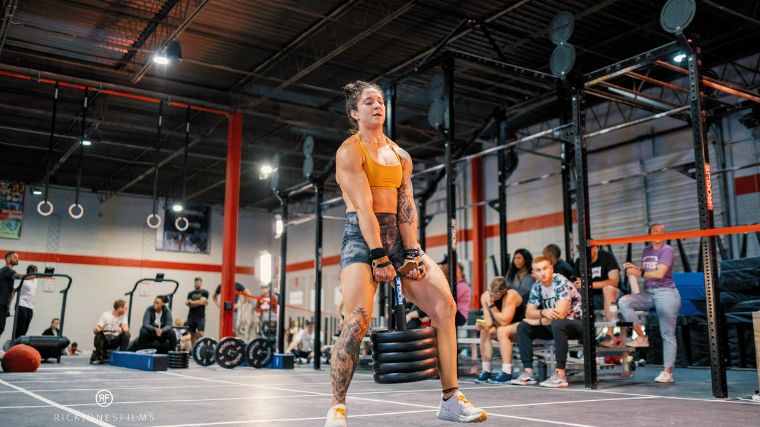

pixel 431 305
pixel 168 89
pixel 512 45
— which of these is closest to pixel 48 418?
pixel 431 305

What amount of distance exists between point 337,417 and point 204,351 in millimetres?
7055

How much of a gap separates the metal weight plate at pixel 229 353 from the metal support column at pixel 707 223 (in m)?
5.97

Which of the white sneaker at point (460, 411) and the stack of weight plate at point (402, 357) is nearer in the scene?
the stack of weight plate at point (402, 357)

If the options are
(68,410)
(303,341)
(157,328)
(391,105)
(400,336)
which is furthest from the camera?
(303,341)

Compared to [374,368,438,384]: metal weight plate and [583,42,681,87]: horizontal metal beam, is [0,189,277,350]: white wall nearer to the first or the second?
[583,42,681,87]: horizontal metal beam

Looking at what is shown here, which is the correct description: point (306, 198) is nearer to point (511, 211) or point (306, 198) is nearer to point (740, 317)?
point (511, 211)

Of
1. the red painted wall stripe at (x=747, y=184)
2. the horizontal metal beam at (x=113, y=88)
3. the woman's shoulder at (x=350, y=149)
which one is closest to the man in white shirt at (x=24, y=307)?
the horizontal metal beam at (x=113, y=88)

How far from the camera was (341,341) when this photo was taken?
2605mm

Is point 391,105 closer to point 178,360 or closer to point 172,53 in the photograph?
point 172,53

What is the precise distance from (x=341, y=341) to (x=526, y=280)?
4.36 m

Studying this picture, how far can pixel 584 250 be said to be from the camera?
16.7ft

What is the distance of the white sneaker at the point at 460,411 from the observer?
8.80ft

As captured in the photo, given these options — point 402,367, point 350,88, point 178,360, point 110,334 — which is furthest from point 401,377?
point 110,334

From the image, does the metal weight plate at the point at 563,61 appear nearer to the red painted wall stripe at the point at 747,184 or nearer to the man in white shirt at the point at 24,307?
the red painted wall stripe at the point at 747,184
